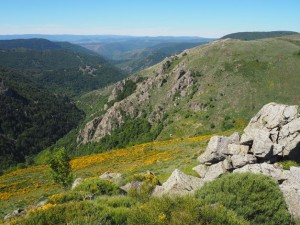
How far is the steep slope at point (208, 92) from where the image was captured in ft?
298

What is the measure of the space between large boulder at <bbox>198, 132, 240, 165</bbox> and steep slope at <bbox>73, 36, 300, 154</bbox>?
55997mm

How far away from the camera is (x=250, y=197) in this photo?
15484mm

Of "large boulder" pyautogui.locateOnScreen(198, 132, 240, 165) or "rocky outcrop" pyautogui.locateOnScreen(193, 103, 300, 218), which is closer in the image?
"rocky outcrop" pyautogui.locateOnScreen(193, 103, 300, 218)

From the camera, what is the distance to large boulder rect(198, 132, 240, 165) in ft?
91.7

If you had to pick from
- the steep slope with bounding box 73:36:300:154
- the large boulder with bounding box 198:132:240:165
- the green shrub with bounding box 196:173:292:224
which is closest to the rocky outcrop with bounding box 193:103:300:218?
the large boulder with bounding box 198:132:240:165

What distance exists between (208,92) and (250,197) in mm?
89154

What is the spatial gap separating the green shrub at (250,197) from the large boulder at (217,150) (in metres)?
10.7

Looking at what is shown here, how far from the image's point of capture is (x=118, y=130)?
134 m

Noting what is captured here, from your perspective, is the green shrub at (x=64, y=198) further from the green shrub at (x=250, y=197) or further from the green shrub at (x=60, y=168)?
the green shrub at (x=60, y=168)

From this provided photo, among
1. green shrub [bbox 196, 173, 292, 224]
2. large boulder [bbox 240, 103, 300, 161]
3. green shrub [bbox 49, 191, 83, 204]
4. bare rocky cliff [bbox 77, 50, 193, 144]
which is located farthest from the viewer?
bare rocky cliff [bbox 77, 50, 193, 144]

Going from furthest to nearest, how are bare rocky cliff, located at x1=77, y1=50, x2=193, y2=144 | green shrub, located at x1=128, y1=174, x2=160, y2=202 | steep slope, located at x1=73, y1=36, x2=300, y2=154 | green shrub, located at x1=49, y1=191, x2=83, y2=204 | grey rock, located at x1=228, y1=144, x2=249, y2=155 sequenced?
bare rocky cliff, located at x1=77, y1=50, x2=193, y2=144, steep slope, located at x1=73, y1=36, x2=300, y2=154, grey rock, located at x1=228, y1=144, x2=249, y2=155, green shrub, located at x1=128, y1=174, x2=160, y2=202, green shrub, located at x1=49, y1=191, x2=83, y2=204

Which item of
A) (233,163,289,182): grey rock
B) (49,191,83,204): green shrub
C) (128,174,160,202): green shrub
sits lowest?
(128,174,160,202): green shrub

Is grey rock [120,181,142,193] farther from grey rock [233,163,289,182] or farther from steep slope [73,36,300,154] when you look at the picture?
steep slope [73,36,300,154]

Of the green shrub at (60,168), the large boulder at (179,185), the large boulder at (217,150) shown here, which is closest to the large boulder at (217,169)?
the large boulder at (217,150)
